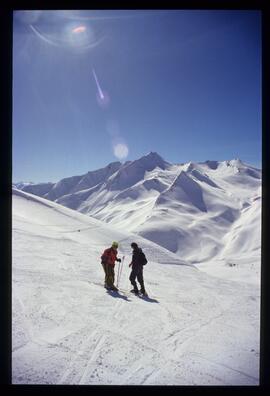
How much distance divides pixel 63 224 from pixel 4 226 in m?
21.3

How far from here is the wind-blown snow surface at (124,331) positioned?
441 cm

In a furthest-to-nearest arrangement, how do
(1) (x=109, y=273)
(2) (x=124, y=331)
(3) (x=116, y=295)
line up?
(1) (x=109, y=273)
(3) (x=116, y=295)
(2) (x=124, y=331)

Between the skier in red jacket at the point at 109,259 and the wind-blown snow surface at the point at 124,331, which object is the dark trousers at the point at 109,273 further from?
the wind-blown snow surface at the point at 124,331

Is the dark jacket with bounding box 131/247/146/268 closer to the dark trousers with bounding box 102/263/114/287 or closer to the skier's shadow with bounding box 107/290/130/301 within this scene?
the dark trousers with bounding box 102/263/114/287

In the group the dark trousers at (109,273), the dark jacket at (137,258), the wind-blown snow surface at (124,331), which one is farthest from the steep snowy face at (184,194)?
the dark jacket at (137,258)

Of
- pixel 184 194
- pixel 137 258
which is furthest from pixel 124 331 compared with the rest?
pixel 184 194

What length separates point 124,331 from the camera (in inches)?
226

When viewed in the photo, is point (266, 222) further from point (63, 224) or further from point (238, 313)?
point (63, 224)

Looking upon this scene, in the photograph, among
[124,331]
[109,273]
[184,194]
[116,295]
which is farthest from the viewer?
[184,194]

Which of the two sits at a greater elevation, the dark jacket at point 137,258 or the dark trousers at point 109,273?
the dark jacket at point 137,258

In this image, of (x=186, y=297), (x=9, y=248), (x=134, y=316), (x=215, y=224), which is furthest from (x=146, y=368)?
(x=215, y=224)

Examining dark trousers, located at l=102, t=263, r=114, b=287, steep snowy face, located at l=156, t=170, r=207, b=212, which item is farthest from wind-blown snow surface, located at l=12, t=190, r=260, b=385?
steep snowy face, located at l=156, t=170, r=207, b=212

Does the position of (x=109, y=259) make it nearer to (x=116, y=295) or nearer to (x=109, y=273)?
(x=109, y=273)

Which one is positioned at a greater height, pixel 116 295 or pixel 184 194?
pixel 184 194
